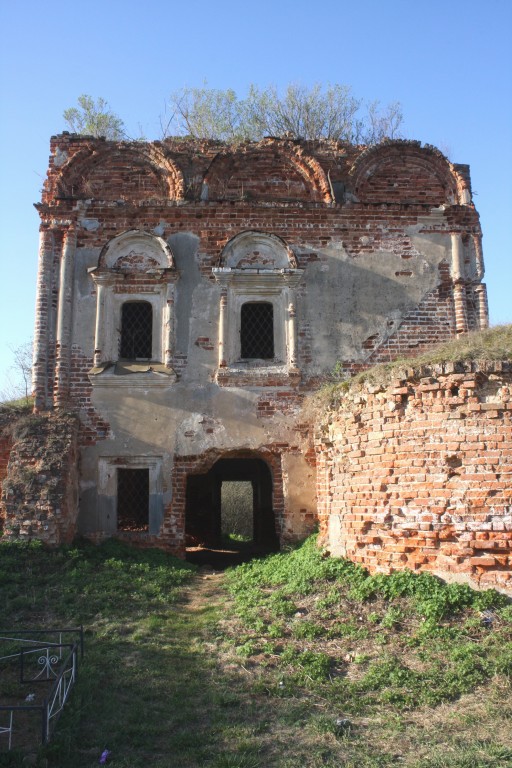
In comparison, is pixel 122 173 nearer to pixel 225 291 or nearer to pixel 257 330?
pixel 225 291

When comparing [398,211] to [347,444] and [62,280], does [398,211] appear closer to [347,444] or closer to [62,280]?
[347,444]

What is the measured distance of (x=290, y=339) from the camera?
430 inches

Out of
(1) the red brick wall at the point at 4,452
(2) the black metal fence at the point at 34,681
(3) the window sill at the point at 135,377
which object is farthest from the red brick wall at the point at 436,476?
(1) the red brick wall at the point at 4,452

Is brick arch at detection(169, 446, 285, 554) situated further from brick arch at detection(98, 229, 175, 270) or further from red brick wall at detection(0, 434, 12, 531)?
Answer: brick arch at detection(98, 229, 175, 270)

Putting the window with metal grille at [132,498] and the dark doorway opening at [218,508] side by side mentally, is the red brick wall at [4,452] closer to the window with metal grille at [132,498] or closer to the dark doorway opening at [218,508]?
the window with metal grille at [132,498]

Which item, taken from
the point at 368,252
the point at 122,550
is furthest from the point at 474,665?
the point at 368,252

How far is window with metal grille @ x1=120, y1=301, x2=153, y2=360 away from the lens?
11.1m

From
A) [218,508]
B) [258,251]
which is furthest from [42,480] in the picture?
[218,508]

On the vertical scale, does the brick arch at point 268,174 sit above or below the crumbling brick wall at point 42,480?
above

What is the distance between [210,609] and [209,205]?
6.97 m

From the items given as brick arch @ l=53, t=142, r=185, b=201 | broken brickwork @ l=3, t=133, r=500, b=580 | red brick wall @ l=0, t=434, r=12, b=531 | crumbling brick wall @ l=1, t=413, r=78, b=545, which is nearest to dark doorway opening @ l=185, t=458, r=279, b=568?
broken brickwork @ l=3, t=133, r=500, b=580

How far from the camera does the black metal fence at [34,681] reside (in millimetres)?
4781

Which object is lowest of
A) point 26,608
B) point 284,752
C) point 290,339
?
point 284,752

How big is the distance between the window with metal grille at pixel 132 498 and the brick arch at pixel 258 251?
3992 mm
